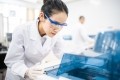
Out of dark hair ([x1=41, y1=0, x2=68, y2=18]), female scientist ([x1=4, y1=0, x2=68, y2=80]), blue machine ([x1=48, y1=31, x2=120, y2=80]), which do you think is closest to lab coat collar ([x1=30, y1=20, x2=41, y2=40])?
female scientist ([x1=4, y1=0, x2=68, y2=80])

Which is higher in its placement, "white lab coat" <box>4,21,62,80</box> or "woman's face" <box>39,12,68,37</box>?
"woman's face" <box>39,12,68,37</box>

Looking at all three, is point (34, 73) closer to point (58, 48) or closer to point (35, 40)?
point (35, 40)

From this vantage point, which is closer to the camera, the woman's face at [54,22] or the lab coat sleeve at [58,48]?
the woman's face at [54,22]

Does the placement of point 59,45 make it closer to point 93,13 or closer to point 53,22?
point 53,22

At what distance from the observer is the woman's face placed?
1094 millimetres

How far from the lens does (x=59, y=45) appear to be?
150 cm

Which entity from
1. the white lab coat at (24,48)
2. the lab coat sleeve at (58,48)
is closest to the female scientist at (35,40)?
the white lab coat at (24,48)

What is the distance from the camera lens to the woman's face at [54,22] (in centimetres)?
109

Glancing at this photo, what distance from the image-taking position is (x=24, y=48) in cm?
125

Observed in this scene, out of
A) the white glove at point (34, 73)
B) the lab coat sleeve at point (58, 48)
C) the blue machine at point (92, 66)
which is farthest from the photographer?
the lab coat sleeve at point (58, 48)

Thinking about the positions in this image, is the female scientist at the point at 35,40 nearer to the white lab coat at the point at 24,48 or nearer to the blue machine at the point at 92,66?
the white lab coat at the point at 24,48

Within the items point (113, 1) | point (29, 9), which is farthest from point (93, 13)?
point (29, 9)

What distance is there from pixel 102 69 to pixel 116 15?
423 cm

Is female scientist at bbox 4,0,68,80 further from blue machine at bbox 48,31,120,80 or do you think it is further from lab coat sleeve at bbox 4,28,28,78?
blue machine at bbox 48,31,120,80
